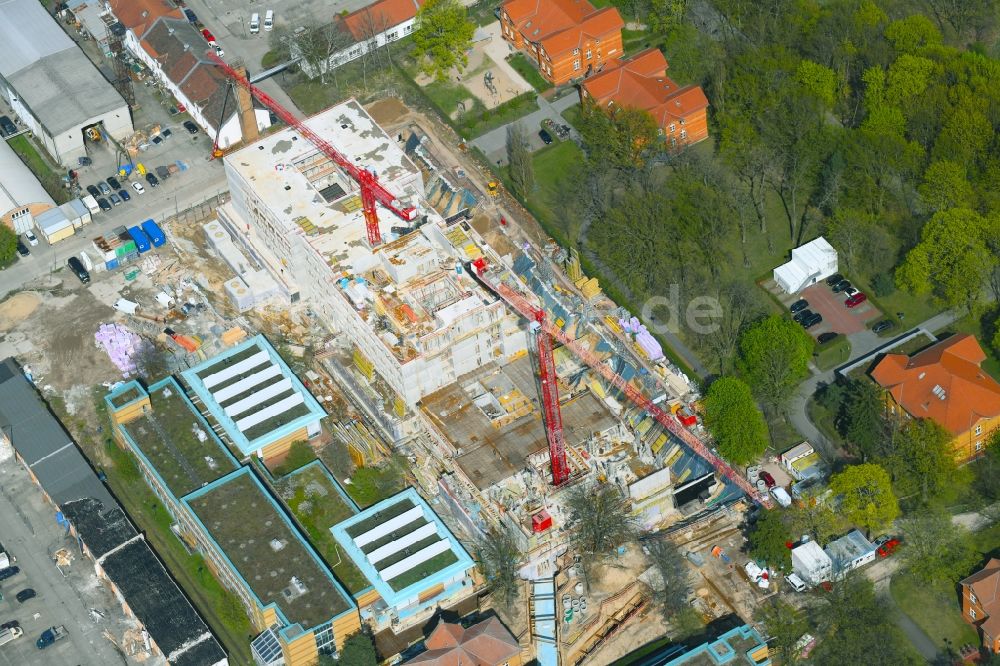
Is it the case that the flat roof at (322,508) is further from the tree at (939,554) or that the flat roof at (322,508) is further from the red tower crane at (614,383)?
the tree at (939,554)

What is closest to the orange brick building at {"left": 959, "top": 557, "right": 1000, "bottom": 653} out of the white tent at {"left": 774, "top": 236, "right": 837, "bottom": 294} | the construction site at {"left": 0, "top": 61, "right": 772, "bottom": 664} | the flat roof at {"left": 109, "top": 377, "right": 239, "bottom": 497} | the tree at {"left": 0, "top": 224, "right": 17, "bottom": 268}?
the construction site at {"left": 0, "top": 61, "right": 772, "bottom": 664}

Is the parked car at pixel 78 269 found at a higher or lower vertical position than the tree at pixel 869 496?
higher

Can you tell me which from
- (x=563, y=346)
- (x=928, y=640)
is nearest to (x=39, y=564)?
(x=563, y=346)

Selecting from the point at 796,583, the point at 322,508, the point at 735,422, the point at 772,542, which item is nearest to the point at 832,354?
the point at 735,422

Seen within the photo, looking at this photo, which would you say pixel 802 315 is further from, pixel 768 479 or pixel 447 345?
pixel 447 345

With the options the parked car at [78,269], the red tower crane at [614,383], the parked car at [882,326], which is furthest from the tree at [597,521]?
the parked car at [78,269]

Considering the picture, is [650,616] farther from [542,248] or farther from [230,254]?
[230,254]

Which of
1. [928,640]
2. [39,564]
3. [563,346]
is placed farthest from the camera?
[563,346]

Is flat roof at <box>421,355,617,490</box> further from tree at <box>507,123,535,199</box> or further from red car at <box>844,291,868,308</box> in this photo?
red car at <box>844,291,868,308</box>
